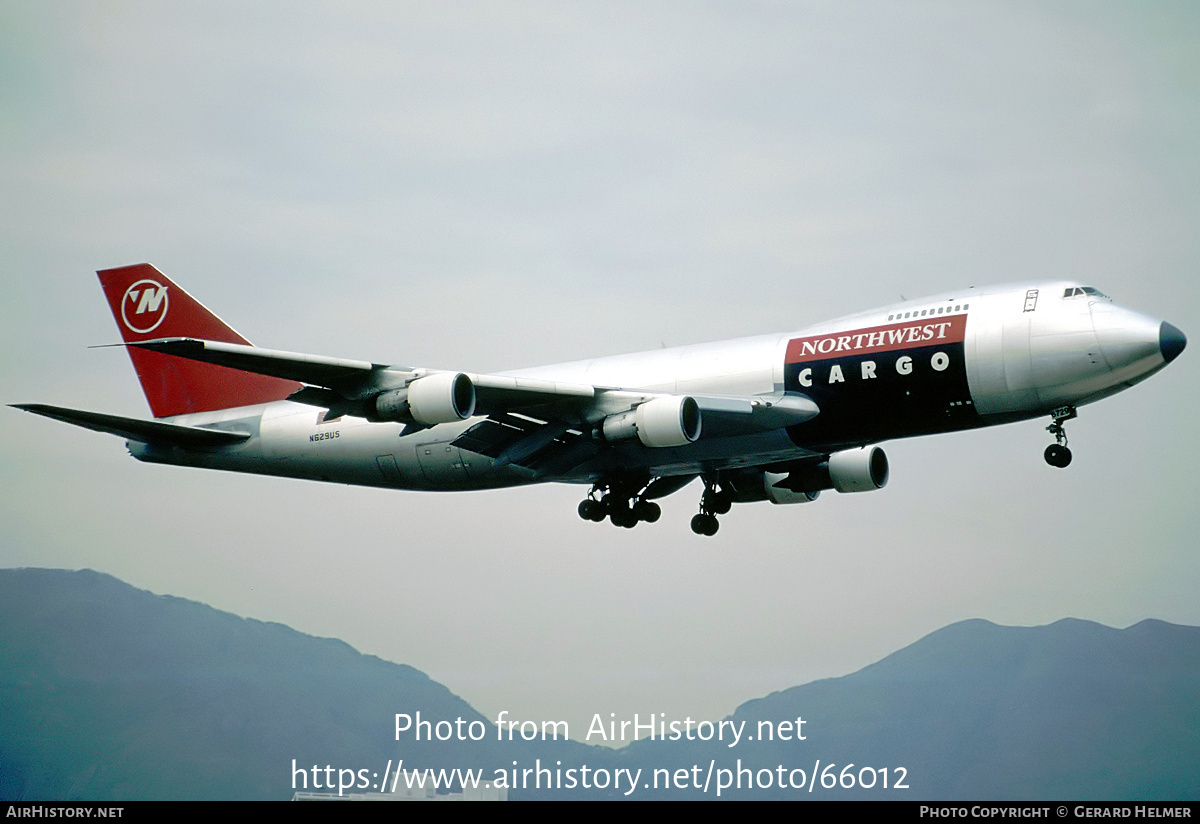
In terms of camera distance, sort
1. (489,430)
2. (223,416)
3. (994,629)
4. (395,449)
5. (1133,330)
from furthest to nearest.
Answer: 1. (994,629)
2. (223,416)
3. (395,449)
4. (489,430)
5. (1133,330)

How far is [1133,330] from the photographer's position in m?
27.4

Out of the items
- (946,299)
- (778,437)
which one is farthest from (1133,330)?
(778,437)

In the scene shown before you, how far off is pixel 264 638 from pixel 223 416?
2598 cm

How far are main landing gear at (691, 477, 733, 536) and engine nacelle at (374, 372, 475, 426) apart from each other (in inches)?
418

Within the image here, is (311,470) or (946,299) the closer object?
(946,299)

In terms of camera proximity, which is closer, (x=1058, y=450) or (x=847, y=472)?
(x=1058, y=450)

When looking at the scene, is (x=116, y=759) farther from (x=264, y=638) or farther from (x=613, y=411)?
(x=613, y=411)

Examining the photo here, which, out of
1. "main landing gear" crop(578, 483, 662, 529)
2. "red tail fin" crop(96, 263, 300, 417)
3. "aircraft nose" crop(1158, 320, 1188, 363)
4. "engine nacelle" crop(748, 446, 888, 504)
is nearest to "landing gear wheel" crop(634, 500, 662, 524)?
"main landing gear" crop(578, 483, 662, 529)

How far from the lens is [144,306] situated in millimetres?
40312

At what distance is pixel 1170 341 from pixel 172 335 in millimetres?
29445

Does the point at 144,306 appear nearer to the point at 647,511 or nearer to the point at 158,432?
the point at 158,432

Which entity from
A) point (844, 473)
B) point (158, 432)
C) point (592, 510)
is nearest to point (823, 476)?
point (844, 473)

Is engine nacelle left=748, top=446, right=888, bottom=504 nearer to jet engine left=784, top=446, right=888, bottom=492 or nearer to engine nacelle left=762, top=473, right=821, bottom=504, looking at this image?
jet engine left=784, top=446, right=888, bottom=492

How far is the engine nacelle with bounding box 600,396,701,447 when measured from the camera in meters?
29.0
